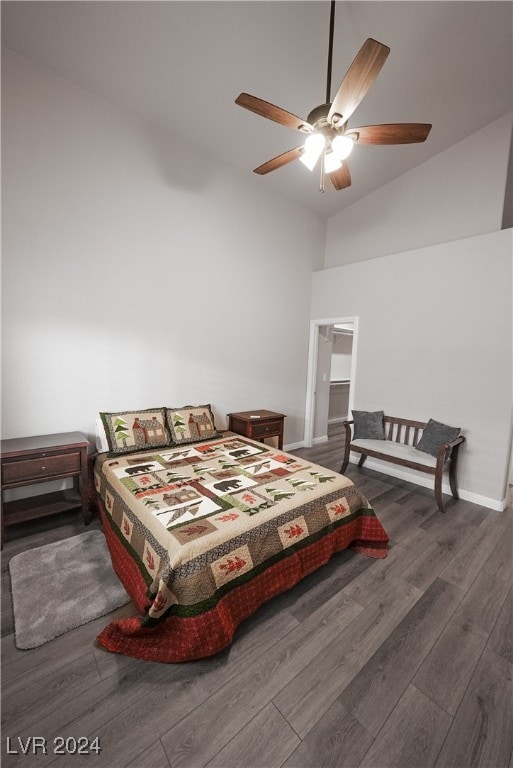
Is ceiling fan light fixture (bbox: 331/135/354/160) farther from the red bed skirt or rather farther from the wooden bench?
the wooden bench

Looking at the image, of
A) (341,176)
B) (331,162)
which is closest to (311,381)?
(341,176)

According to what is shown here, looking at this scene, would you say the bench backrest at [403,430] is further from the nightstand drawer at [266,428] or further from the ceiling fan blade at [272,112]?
the ceiling fan blade at [272,112]

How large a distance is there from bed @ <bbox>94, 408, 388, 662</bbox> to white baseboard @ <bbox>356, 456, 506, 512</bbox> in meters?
1.56

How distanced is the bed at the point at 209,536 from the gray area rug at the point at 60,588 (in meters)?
0.12

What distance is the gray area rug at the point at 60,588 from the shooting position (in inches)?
67.2

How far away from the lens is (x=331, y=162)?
2.04 meters

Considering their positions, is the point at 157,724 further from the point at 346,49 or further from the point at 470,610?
the point at 346,49

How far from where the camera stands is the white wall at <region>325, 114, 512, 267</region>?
3340 mm

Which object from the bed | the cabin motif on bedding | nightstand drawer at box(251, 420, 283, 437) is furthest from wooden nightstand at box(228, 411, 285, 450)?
the bed

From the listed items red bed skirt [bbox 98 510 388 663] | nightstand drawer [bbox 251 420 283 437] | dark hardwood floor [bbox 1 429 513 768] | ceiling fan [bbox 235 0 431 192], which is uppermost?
ceiling fan [bbox 235 0 431 192]

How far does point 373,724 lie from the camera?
4.29 ft

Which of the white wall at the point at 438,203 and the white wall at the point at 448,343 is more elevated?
the white wall at the point at 438,203

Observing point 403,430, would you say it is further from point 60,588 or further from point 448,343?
point 60,588
